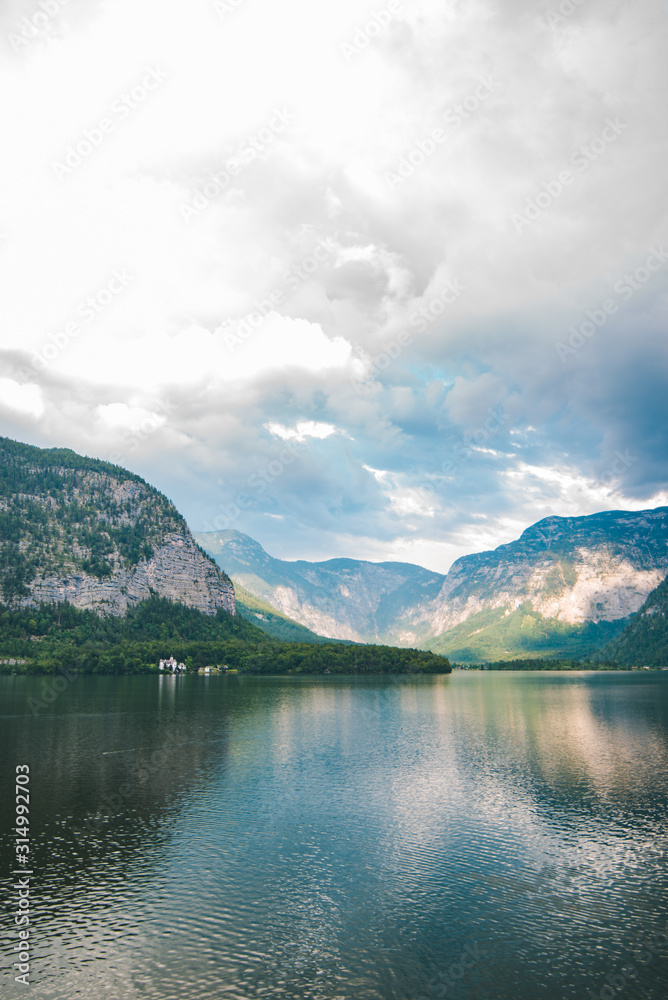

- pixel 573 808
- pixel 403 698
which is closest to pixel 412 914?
pixel 573 808

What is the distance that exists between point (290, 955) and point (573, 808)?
36.0 metres

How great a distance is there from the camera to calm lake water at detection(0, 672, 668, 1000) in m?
28.8

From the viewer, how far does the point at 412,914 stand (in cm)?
3503

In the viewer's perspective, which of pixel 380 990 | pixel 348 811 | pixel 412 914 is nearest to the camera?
pixel 380 990

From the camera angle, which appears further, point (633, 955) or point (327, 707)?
point (327, 707)

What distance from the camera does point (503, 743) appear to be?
9331 centimetres

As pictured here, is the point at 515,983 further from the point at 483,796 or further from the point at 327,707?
the point at 327,707

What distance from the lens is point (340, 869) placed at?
138 ft

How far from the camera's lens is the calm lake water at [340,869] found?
2881 cm

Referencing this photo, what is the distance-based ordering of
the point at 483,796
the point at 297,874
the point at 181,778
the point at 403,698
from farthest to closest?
the point at 403,698 → the point at 181,778 → the point at 483,796 → the point at 297,874

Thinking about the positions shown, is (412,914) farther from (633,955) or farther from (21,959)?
(21,959)

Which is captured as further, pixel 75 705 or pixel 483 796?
pixel 75 705

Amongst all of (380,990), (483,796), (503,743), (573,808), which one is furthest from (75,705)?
(380,990)

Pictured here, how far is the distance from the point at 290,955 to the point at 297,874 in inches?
428
